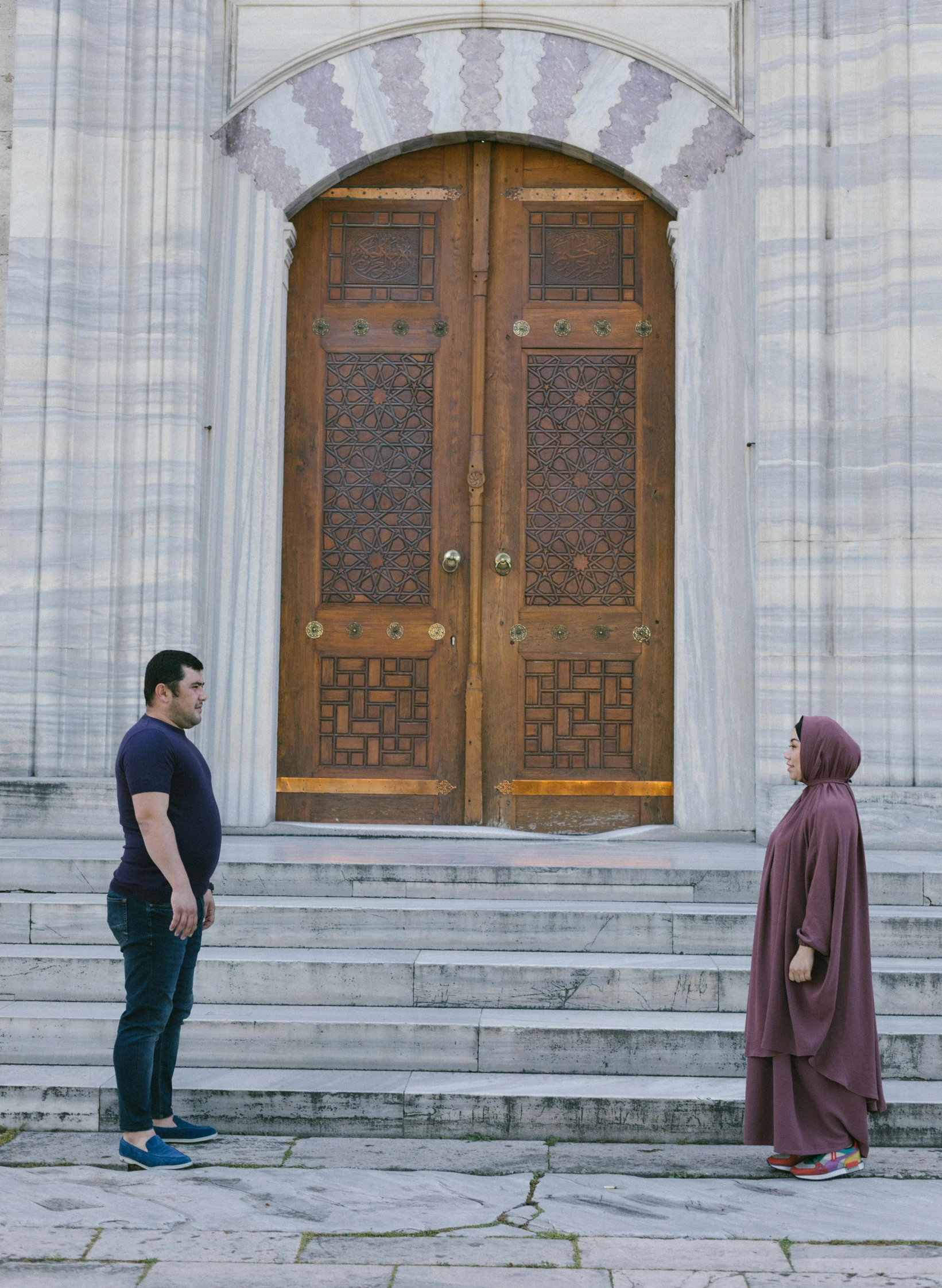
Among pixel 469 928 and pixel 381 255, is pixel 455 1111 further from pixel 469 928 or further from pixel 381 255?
pixel 381 255

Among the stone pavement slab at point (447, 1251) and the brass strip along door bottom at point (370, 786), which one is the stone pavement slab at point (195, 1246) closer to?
the stone pavement slab at point (447, 1251)

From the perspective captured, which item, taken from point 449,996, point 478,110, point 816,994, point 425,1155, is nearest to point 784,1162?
point 816,994

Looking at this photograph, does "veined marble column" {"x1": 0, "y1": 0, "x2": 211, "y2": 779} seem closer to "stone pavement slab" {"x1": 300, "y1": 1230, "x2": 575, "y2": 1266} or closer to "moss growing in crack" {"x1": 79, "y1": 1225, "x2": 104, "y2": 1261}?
"moss growing in crack" {"x1": 79, "y1": 1225, "x2": 104, "y2": 1261}

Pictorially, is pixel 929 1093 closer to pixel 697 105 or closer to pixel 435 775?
pixel 435 775

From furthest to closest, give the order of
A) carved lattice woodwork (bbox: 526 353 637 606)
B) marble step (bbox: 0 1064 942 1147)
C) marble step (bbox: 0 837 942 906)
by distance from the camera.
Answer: carved lattice woodwork (bbox: 526 353 637 606) → marble step (bbox: 0 837 942 906) → marble step (bbox: 0 1064 942 1147)

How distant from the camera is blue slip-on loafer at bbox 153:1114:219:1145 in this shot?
419cm

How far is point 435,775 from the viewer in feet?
23.6

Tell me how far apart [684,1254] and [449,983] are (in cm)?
172

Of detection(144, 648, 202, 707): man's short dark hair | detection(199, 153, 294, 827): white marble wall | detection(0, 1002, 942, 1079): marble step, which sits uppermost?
detection(199, 153, 294, 827): white marble wall

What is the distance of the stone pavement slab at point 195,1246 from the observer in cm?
335

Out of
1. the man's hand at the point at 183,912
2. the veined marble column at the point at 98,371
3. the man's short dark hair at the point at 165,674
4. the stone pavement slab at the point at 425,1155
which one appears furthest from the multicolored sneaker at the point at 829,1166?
the veined marble column at the point at 98,371

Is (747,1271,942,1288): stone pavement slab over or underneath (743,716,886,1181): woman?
underneath

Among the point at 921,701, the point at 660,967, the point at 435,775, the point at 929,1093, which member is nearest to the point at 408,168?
the point at 435,775

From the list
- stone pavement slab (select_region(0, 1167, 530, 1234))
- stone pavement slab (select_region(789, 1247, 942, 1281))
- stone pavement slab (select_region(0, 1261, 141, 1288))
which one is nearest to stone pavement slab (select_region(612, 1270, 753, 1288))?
stone pavement slab (select_region(789, 1247, 942, 1281))
